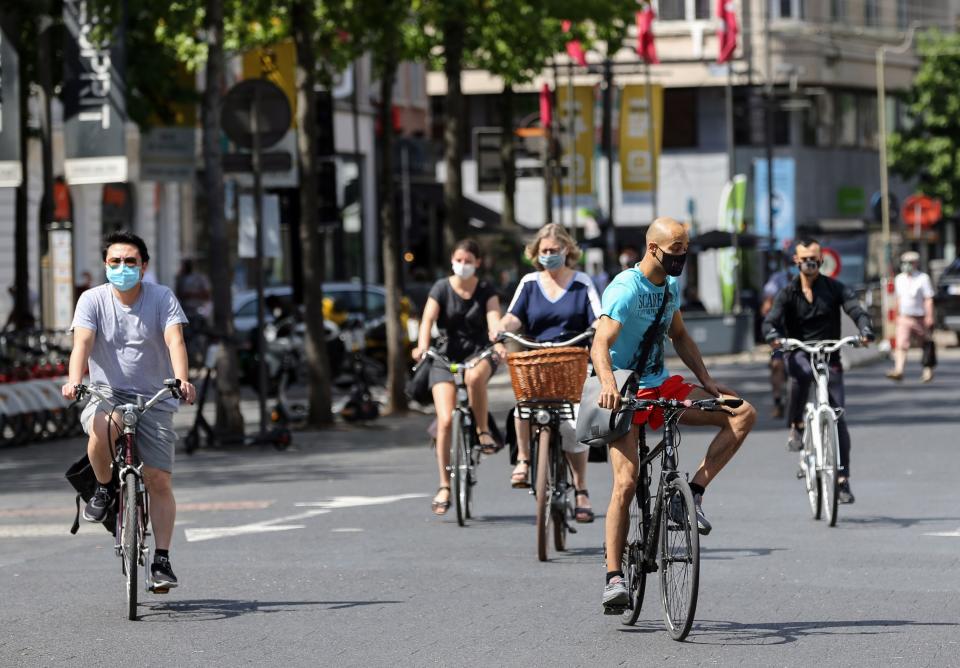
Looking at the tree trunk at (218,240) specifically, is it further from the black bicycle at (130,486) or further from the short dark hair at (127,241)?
the black bicycle at (130,486)

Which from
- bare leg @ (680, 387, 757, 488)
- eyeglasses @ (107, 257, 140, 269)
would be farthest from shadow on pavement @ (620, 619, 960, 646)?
eyeglasses @ (107, 257, 140, 269)

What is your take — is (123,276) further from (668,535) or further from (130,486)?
(668,535)

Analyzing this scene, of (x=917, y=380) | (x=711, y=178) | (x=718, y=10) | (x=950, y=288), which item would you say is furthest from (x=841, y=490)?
(x=711, y=178)

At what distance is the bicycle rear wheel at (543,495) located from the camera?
11.9 metres

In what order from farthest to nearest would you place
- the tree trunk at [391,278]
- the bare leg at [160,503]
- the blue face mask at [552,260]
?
the tree trunk at [391,278], the blue face mask at [552,260], the bare leg at [160,503]

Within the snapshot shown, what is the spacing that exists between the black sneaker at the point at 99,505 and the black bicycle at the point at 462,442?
3.66 meters

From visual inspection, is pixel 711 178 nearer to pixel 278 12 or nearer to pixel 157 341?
pixel 278 12

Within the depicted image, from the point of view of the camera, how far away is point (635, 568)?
9.41 m

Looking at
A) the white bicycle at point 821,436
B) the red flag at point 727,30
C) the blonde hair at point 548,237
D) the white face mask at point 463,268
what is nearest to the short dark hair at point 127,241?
the blonde hair at point 548,237

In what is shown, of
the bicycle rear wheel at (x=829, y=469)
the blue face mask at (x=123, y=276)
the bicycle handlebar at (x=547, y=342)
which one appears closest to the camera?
the blue face mask at (x=123, y=276)

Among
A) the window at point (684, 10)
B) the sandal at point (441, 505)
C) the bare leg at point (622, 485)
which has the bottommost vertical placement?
the sandal at point (441, 505)

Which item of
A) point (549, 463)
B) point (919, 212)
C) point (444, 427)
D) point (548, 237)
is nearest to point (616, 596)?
point (549, 463)

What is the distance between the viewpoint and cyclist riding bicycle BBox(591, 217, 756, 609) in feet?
30.5

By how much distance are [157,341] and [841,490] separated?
5837mm
